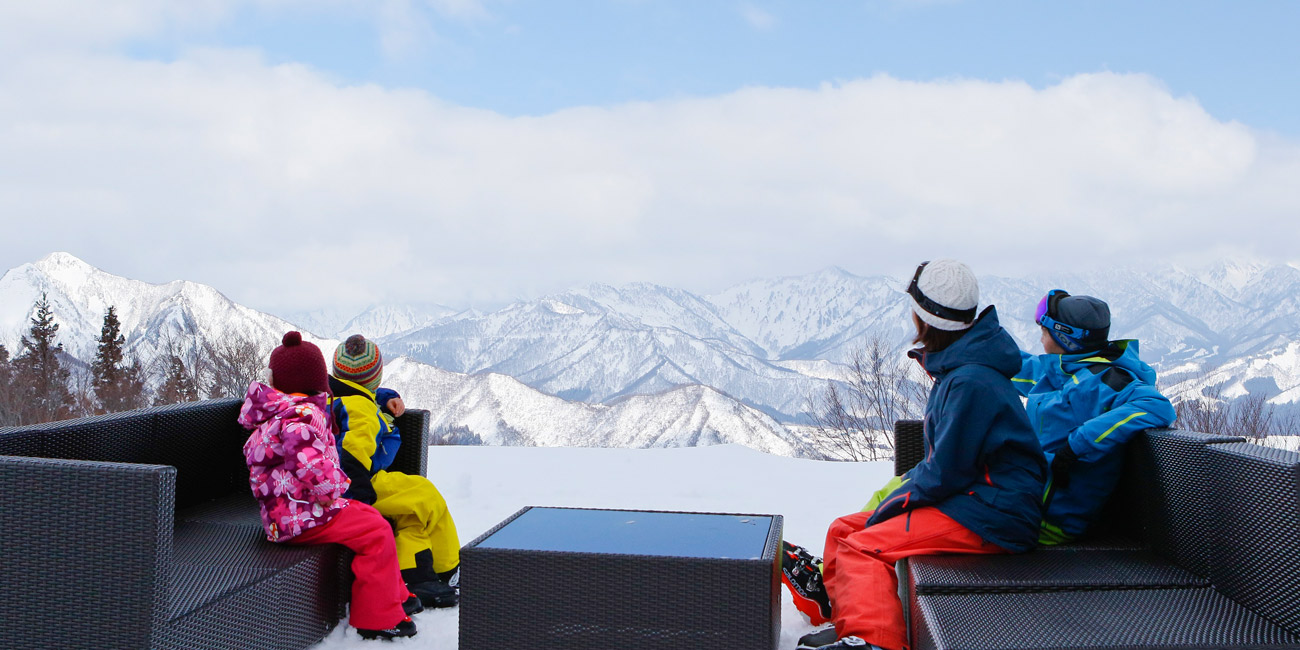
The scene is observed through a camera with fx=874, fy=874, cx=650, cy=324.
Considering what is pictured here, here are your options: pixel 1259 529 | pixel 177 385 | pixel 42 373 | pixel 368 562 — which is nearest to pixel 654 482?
pixel 368 562

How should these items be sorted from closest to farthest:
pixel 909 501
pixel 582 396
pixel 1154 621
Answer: pixel 1154 621 < pixel 909 501 < pixel 582 396

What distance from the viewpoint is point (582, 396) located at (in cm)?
18038

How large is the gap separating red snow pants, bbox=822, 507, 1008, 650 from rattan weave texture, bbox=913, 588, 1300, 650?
0.15 m

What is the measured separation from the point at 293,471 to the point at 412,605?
67 cm

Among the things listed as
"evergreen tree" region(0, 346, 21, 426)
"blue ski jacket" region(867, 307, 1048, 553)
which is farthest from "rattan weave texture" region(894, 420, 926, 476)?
"evergreen tree" region(0, 346, 21, 426)

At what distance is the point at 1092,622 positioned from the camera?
2006 mm

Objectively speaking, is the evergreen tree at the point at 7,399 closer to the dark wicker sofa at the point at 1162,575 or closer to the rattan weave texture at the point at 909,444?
the rattan weave texture at the point at 909,444

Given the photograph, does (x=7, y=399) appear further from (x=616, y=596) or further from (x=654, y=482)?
(x=616, y=596)

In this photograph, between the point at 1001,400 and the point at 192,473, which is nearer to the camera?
the point at 1001,400

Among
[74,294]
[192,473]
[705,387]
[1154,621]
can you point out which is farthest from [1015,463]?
[74,294]

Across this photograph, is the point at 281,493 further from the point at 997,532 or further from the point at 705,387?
the point at 705,387

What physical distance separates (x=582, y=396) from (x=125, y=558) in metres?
179

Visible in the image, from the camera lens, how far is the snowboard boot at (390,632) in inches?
112

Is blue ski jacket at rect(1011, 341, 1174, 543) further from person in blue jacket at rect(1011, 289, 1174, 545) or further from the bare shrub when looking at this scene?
the bare shrub
